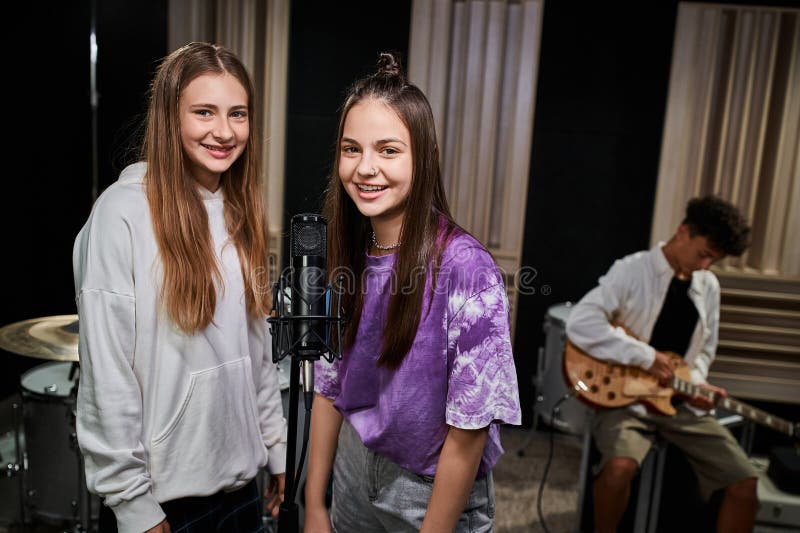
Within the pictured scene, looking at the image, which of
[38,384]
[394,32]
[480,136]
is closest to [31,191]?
[38,384]

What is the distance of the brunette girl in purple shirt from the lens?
1325mm

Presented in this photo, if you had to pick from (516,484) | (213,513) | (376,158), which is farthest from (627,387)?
(376,158)

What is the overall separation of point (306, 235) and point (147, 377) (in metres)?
0.62

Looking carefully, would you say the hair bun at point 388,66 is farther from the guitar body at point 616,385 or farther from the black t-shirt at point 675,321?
the black t-shirt at point 675,321

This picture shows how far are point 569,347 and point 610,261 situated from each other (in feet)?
4.84

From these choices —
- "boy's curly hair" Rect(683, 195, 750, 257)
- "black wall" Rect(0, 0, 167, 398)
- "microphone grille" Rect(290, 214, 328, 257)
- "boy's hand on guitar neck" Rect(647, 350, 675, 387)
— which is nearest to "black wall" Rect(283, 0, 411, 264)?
"black wall" Rect(0, 0, 167, 398)

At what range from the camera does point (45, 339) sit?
8.20 ft

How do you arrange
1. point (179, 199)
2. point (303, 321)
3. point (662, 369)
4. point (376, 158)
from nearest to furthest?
point (303, 321)
point (376, 158)
point (179, 199)
point (662, 369)

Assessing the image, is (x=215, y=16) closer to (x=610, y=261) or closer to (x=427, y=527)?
(x=610, y=261)

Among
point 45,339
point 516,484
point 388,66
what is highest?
point 388,66

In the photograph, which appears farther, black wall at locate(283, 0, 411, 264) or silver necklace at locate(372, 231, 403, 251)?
black wall at locate(283, 0, 411, 264)

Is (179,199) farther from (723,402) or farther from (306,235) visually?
(723,402)

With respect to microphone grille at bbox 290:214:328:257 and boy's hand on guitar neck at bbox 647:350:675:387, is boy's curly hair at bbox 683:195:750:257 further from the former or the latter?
microphone grille at bbox 290:214:328:257

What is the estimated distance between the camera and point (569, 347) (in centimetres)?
332
